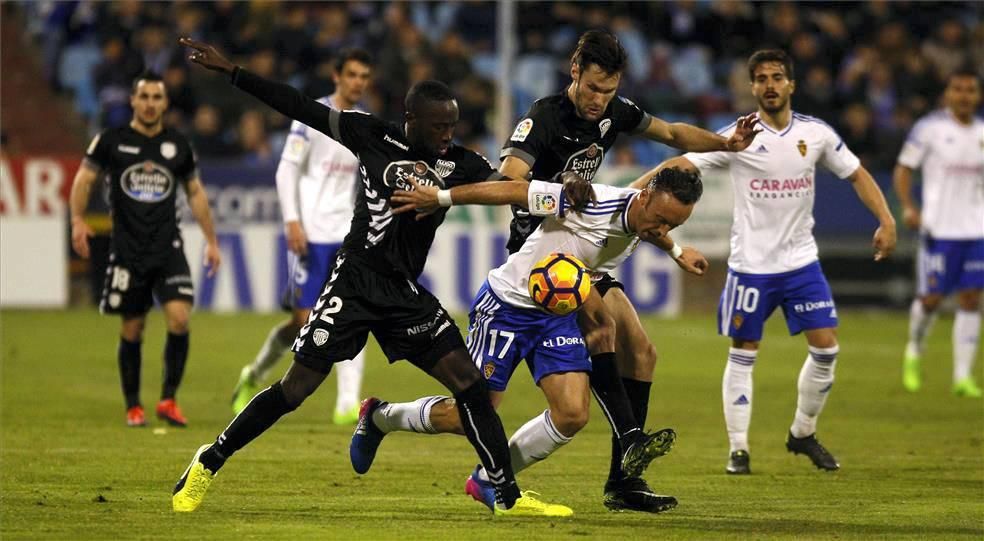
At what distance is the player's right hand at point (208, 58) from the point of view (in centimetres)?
685

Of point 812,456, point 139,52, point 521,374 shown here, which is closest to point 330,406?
point 521,374

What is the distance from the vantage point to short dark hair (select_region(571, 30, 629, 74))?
7457 millimetres

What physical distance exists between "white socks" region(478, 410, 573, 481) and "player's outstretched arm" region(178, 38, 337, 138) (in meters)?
1.80

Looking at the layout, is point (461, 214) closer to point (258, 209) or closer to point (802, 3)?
point (258, 209)

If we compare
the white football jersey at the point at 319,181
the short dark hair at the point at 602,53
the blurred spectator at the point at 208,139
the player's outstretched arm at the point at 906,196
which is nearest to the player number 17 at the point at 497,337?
the short dark hair at the point at 602,53

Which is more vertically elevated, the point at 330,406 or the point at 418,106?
the point at 418,106

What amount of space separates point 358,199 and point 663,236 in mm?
1420

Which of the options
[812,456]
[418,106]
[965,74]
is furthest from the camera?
[965,74]

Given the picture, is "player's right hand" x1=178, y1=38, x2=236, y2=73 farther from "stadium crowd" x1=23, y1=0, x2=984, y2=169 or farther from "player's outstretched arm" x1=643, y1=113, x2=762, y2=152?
"stadium crowd" x1=23, y1=0, x2=984, y2=169

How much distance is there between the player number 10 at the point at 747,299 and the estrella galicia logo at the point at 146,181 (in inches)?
162

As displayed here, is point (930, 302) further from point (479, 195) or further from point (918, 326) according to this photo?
point (479, 195)

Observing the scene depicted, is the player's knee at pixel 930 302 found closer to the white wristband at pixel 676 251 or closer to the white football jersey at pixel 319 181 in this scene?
the white football jersey at pixel 319 181

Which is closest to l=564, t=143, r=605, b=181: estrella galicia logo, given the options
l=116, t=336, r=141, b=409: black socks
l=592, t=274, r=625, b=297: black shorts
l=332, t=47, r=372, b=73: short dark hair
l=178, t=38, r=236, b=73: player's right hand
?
l=592, t=274, r=625, b=297: black shorts

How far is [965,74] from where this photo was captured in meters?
13.3
